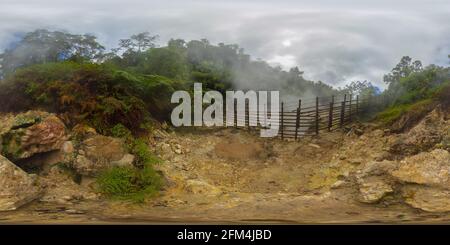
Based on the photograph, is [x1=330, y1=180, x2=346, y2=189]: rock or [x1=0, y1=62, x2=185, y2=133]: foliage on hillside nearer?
[x1=330, y1=180, x2=346, y2=189]: rock

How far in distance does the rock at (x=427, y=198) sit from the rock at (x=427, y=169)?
141 mm

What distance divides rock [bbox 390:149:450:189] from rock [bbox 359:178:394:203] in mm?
347

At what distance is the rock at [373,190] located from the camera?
905cm

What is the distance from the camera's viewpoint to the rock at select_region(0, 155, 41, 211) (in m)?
8.66

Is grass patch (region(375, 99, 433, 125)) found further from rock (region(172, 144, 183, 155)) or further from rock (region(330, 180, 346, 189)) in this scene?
rock (region(172, 144, 183, 155))

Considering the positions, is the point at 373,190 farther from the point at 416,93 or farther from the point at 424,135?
the point at 416,93

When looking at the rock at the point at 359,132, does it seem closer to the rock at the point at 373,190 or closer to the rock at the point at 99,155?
the rock at the point at 373,190

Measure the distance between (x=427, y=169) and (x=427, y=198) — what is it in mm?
729

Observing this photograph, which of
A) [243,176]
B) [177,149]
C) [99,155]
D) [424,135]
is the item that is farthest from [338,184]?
[99,155]

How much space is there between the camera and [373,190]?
30.2 ft

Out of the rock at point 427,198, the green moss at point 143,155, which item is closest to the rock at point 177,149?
the green moss at point 143,155

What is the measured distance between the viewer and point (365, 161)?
1047 centimetres

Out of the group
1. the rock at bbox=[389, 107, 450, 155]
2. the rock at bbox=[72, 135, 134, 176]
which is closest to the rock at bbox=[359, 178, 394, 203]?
the rock at bbox=[389, 107, 450, 155]
